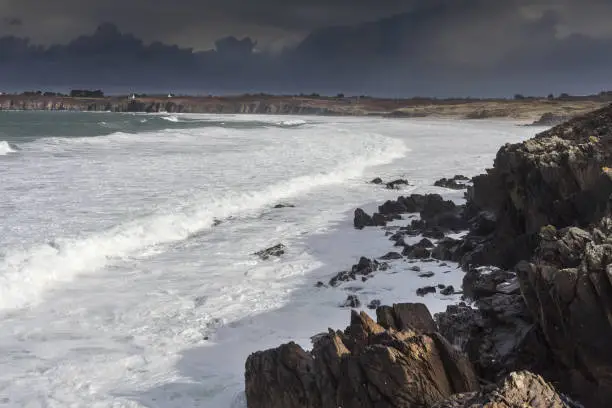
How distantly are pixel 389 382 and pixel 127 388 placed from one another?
3.71 metres

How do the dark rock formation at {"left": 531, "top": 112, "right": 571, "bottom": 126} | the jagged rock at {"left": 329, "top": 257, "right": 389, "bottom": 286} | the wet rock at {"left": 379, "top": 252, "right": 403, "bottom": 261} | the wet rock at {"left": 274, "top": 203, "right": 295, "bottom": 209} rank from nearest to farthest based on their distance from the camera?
the jagged rock at {"left": 329, "top": 257, "right": 389, "bottom": 286}, the wet rock at {"left": 379, "top": 252, "right": 403, "bottom": 261}, the wet rock at {"left": 274, "top": 203, "right": 295, "bottom": 209}, the dark rock formation at {"left": 531, "top": 112, "right": 571, "bottom": 126}

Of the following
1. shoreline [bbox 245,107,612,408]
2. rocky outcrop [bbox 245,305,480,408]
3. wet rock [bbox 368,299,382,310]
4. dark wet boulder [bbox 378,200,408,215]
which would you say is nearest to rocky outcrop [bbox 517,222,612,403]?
shoreline [bbox 245,107,612,408]

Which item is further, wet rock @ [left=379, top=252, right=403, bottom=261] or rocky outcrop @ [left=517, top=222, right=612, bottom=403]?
wet rock @ [left=379, top=252, right=403, bottom=261]

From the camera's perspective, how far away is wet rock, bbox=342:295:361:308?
9.78 meters

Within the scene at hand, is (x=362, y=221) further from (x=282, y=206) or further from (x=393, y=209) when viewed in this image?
(x=282, y=206)

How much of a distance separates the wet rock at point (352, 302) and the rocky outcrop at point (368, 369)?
3111 mm

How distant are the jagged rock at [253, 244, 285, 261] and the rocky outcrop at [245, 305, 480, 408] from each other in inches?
259

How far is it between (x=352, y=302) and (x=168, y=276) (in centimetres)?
415

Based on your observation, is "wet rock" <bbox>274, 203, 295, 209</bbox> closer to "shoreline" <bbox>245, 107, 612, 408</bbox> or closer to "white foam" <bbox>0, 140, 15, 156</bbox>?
"shoreline" <bbox>245, 107, 612, 408</bbox>

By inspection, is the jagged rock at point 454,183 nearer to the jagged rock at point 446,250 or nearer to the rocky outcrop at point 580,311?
the jagged rock at point 446,250

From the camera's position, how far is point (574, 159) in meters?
11.4

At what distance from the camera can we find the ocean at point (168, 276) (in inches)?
308

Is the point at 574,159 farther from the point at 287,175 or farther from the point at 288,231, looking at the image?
the point at 287,175

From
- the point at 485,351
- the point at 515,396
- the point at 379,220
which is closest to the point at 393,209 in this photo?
the point at 379,220
